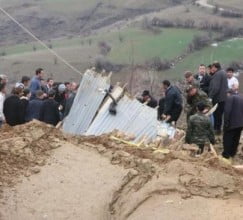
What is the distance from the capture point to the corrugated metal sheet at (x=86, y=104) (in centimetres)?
1158

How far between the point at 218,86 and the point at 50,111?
3.25m

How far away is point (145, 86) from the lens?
123 feet

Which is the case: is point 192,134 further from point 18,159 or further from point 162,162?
point 18,159

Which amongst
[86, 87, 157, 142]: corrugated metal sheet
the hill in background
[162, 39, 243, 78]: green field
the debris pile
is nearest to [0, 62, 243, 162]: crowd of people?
[86, 87, 157, 142]: corrugated metal sheet

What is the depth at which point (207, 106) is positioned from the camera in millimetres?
9719

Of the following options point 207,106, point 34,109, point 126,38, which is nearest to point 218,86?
point 207,106

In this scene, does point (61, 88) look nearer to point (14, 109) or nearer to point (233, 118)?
point (14, 109)

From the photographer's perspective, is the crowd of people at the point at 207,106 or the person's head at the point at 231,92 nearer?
the crowd of people at the point at 207,106

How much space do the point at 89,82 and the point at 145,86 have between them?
83.7 feet

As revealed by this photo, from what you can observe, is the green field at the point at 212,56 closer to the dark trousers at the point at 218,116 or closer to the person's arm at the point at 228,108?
the dark trousers at the point at 218,116

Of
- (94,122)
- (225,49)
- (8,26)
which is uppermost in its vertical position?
(94,122)

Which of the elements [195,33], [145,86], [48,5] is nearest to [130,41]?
[195,33]

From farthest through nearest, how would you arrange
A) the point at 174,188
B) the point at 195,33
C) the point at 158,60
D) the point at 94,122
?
1. the point at 195,33
2. the point at 158,60
3. the point at 94,122
4. the point at 174,188

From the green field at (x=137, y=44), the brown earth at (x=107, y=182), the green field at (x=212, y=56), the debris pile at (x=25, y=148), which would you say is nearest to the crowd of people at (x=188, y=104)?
the brown earth at (x=107, y=182)
